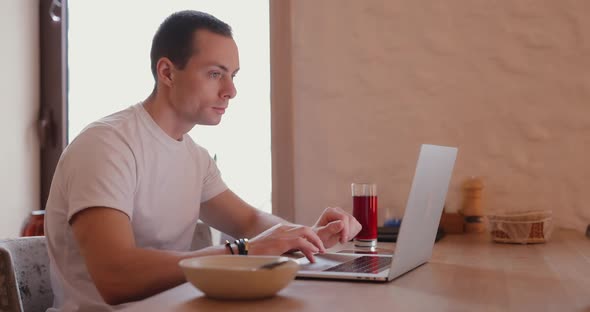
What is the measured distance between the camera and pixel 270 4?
2.69m

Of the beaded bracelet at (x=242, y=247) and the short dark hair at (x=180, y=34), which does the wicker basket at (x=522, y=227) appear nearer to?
the beaded bracelet at (x=242, y=247)

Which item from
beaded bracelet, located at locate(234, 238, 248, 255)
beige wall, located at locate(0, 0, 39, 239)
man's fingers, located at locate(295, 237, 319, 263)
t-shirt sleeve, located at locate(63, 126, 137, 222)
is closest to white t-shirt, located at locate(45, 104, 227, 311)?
t-shirt sleeve, located at locate(63, 126, 137, 222)

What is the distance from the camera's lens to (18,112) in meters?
2.88

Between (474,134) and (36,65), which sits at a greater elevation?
(36,65)

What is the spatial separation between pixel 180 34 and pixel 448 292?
45.4 inches

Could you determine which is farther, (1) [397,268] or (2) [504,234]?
(2) [504,234]

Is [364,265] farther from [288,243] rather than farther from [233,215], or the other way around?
[233,215]

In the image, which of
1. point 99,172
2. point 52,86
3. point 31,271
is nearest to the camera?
point 99,172

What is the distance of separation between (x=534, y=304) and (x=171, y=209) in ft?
3.60

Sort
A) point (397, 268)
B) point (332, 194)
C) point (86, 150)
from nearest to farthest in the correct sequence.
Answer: point (397, 268)
point (86, 150)
point (332, 194)

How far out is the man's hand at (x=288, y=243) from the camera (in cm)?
142

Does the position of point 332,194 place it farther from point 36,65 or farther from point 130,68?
point 36,65

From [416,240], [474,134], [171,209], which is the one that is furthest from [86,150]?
[474,134]

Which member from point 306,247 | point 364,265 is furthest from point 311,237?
→ point 364,265
